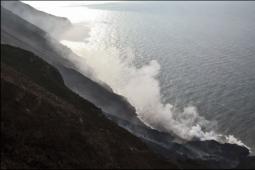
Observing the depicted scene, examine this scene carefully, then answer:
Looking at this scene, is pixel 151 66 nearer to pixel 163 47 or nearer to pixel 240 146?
pixel 163 47

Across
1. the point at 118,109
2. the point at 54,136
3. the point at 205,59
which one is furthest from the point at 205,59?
the point at 54,136

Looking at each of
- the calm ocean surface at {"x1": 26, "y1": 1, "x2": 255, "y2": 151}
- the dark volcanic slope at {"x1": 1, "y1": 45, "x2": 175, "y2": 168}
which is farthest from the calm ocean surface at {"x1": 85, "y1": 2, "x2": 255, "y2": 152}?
the dark volcanic slope at {"x1": 1, "y1": 45, "x2": 175, "y2": 168}

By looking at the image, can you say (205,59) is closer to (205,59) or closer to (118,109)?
(205,59)

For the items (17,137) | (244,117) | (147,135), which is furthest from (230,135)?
(17,137)

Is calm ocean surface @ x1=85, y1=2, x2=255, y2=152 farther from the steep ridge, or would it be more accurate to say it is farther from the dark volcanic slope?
the dark volcanic slope

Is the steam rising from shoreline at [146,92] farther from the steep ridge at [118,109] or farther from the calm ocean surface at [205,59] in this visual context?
the steep ridge at [118,109]

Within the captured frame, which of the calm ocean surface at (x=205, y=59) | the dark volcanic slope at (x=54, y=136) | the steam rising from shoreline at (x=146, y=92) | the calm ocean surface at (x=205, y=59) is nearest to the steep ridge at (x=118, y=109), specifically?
the steam rising from shoreline at (x=146, y=92)
